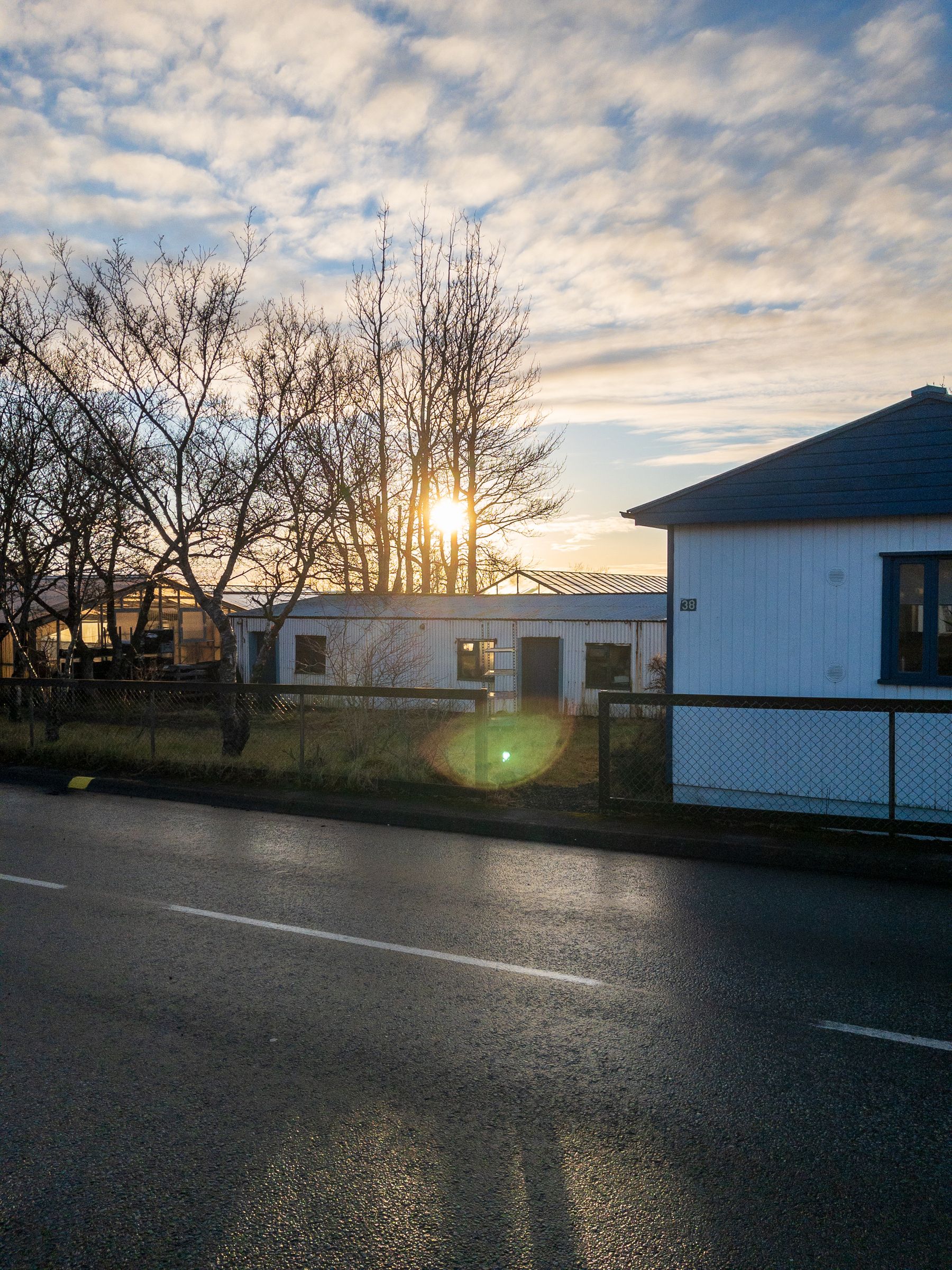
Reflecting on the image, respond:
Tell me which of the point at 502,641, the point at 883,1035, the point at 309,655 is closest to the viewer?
the point at 883,1035

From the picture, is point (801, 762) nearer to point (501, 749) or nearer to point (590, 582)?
point (501, 749)

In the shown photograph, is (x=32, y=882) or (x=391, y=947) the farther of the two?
(x=32, y=882)

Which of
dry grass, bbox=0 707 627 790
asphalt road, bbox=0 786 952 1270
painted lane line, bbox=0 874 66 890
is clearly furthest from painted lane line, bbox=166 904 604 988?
dry grass, bbox=0 707 627 790

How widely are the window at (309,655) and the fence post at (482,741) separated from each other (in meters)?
19.5

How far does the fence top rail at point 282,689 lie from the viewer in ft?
37.7

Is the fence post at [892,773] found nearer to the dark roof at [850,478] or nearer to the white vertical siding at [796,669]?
the white vertical siding at [796,669]

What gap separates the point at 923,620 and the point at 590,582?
25.2 m

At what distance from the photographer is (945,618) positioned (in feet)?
32.9

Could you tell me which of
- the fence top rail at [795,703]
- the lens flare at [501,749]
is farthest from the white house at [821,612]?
the lens flare at [501,749]

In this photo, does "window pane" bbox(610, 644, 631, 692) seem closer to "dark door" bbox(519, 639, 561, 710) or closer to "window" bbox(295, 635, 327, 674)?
"dark door" bbox(519, 639, 561, 710)

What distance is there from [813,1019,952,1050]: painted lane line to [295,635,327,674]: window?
25.9 m

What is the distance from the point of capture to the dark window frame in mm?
10047

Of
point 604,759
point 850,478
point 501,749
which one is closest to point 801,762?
point 604,759

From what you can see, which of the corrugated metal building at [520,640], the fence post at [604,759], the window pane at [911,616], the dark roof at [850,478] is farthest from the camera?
the corrugated metal building at [520,640]
